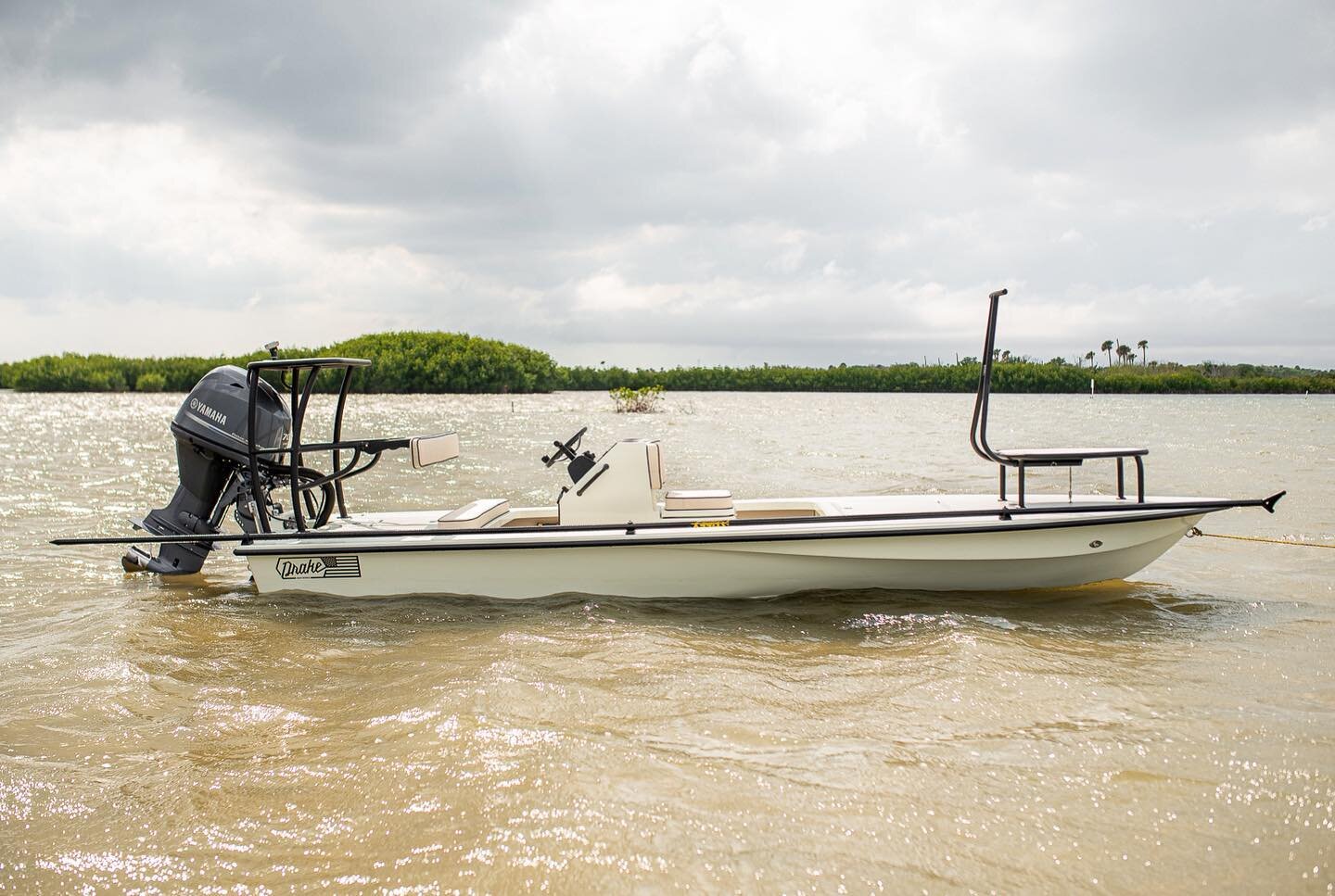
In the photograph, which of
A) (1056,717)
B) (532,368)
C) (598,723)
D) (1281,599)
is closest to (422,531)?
(598,723)

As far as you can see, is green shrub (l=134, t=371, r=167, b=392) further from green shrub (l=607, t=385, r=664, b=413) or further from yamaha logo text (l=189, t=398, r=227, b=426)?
yamaha logo text (l=189, t=398, r=227, b=426)

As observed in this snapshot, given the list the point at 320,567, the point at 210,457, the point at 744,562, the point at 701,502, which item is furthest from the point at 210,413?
the point at 744,562

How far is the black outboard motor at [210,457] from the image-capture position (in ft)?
21.9

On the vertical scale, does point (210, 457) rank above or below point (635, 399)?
below

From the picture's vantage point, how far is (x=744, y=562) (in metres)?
6.00

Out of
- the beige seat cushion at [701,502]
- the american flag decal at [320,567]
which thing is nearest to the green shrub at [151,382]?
the american flag decal at [320,567]

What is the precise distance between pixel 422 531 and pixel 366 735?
7.85ft

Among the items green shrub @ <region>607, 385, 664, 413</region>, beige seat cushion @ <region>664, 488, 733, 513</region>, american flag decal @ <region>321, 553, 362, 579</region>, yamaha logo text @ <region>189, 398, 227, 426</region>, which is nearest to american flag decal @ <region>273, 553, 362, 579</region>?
american flag decal @ <region>321, 553, 362, 579</region>

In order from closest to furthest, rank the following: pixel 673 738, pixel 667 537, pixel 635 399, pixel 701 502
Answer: pixel 673 738, pixel 667 537, pixel 701 502, pixel 635 399

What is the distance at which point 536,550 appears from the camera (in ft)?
19.7

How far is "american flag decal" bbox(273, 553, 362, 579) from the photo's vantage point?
20.3ft

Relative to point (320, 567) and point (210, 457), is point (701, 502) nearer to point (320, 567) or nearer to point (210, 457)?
point (320, 567)

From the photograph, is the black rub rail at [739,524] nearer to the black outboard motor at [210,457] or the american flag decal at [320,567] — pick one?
the american flag decal at [320,567]

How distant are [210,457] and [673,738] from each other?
5100 millimetres
